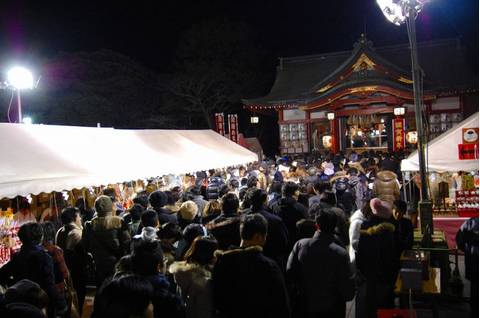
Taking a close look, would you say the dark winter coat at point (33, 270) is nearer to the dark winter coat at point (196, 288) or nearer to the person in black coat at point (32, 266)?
the person in black coat at point (32, 266)

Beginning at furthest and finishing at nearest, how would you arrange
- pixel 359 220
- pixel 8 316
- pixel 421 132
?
1. pixel 421 132
2. pixel 359 220
3. pixel 8 316

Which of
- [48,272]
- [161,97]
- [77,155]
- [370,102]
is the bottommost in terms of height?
[48,272]

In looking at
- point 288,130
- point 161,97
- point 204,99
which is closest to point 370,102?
point 288,130

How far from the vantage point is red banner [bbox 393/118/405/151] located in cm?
1859

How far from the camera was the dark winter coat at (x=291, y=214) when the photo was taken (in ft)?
19.1

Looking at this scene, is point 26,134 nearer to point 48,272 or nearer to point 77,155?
point 77,155

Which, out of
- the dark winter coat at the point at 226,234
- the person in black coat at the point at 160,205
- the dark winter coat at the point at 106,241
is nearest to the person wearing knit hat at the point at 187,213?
the person in black coat at the point at 160,205

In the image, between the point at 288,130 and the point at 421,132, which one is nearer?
the point at 421,132

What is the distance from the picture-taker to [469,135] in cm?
610

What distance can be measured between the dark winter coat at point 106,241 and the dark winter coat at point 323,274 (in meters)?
2.26

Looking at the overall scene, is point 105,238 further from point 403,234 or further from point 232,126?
point 232,126

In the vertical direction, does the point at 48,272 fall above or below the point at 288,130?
below

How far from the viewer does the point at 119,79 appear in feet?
83.3

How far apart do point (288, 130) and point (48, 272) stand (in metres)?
18.6
